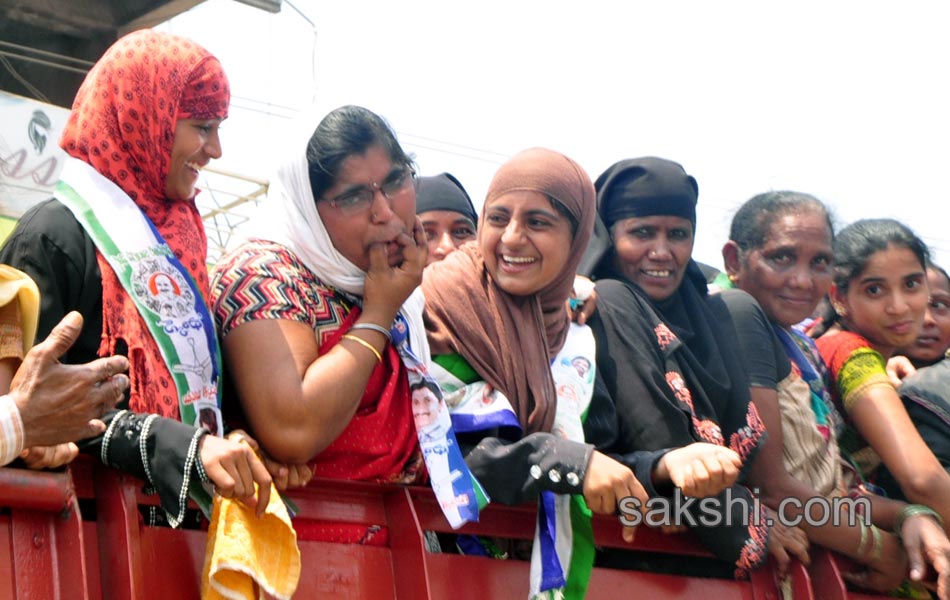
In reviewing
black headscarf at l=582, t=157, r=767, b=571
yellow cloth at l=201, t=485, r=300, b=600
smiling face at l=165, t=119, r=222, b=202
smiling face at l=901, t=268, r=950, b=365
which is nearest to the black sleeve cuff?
black headscarf at l=582, t=157, r=767, b=571

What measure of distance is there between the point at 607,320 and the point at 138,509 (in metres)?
1.72

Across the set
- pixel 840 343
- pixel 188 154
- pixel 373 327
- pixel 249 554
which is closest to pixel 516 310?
pixel 373 327

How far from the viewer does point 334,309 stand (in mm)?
3312

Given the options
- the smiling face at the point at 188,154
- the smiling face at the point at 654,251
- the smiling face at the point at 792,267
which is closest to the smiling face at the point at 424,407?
the smiling face at the point at 188,154

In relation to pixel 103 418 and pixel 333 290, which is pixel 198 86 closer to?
pixel 333 290

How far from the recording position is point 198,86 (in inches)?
130

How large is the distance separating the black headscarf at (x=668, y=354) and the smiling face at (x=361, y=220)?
0.83m

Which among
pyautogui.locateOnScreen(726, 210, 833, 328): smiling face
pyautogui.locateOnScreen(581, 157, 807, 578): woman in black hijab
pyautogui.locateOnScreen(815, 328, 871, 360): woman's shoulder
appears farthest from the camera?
pyautogui.locateOnScreen(815, 328, 871, 360): woman's shoulder

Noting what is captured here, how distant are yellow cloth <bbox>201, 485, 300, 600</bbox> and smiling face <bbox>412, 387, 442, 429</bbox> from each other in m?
0.59

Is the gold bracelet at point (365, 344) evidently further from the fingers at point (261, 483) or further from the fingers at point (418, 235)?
the fingers at point (261, 483)

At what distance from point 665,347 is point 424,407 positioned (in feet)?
3.33

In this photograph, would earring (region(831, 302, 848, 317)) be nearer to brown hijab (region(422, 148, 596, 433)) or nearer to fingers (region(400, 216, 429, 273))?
brown hijab (region(422, 148, 596, 433))

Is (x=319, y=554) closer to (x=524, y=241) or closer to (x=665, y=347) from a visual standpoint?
(x=524, y=241)

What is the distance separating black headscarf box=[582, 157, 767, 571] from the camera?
149 inches
